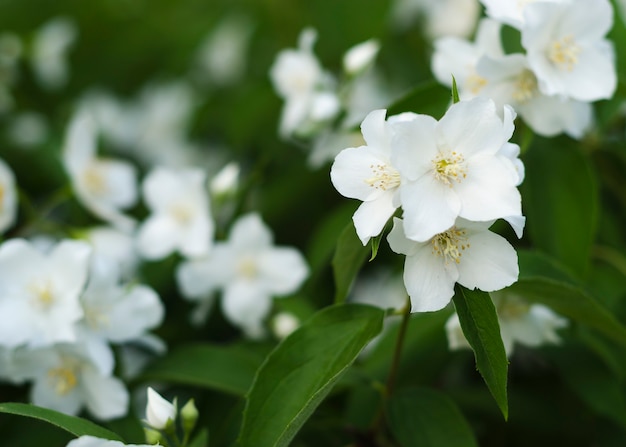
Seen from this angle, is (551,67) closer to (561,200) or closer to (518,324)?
(561,200)

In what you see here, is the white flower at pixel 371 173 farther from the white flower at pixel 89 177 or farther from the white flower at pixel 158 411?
the white flower at pixel 89 177

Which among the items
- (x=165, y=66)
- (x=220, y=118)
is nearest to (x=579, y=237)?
(x=220, y=118)

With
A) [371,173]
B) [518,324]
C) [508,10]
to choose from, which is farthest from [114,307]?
[508,10]

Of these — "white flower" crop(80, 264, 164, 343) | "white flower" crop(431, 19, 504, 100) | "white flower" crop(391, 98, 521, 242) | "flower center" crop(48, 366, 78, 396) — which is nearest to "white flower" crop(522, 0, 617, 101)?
"white flower" crop(431, 19, 504, 100)

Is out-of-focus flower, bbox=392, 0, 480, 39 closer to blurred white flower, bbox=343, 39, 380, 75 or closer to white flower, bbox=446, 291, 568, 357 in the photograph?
blurred white flower, bbox=343, 39, 380, 75

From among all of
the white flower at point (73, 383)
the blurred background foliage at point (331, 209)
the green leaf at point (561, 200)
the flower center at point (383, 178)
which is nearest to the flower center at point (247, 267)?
the blurred background foliage at point (331, 209)
